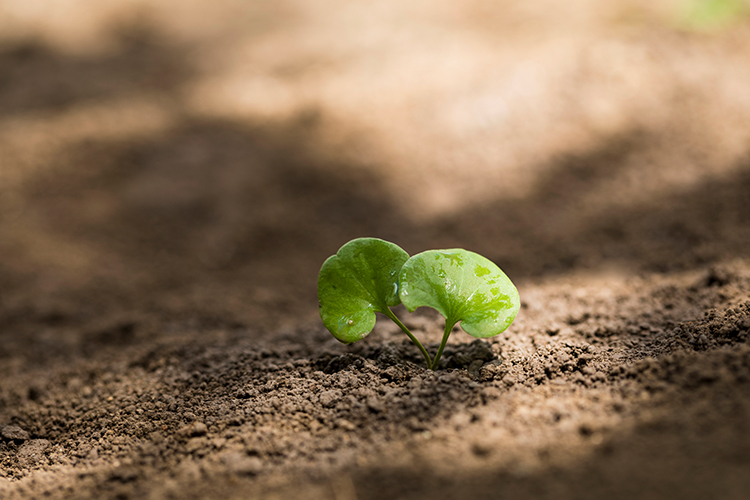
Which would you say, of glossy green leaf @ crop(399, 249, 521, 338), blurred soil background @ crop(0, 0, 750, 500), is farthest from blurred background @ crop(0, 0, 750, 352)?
glossy green leaf @ crop(399, 249, 521, 338)

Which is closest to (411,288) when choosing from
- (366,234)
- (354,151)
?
(366,234)

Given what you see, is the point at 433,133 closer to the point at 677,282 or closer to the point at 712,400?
the point at 677,282

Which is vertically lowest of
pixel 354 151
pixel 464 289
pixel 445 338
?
pixel 445 338

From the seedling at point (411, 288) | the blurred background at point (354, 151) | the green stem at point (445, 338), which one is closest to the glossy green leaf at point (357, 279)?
the seedling at point (411, 288)

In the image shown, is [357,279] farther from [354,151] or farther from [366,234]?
[354,151]

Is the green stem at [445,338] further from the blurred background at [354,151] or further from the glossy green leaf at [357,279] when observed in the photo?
the blurred background at [354,151]

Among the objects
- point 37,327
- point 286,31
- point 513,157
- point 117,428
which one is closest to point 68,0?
point 286,31
